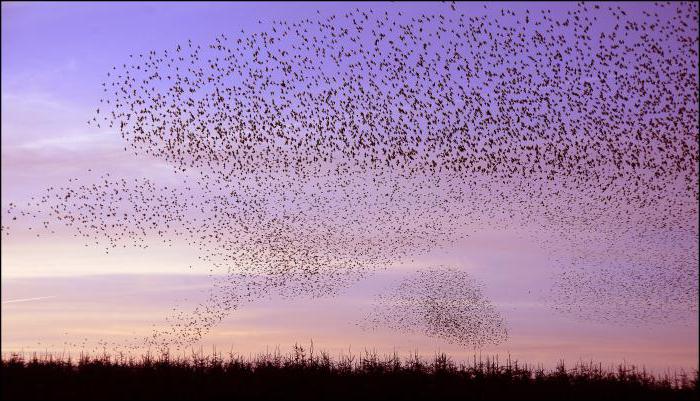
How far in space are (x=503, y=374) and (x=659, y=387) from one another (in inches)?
136

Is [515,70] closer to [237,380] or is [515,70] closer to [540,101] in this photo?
[540,101]

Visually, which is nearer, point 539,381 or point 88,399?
point 88,399

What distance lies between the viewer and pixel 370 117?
24016 millimetres

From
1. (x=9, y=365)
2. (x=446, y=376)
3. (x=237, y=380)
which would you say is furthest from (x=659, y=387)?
(x=9, y=365)

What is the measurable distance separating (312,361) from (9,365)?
6741mm

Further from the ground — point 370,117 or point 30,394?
point 370,117

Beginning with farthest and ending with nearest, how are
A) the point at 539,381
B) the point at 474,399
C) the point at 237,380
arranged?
the point at 539,381 < the point at 237,380 < the point at 474,399

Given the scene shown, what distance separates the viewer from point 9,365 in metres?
17.9

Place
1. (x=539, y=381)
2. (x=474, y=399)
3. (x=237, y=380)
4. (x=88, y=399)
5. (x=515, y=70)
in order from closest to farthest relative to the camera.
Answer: (x=88, y=399) → (x=474, y=399) → (x=237, y=380) → (x=539, y=381) → (x=515, y=70)

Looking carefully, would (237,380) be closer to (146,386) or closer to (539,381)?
(146,386)

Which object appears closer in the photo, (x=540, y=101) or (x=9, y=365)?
(x=9, y=365)

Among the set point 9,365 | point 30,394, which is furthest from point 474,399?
point 9,365

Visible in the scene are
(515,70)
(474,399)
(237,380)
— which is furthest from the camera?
(515,70)

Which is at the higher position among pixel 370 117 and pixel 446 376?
pixel 370 117
